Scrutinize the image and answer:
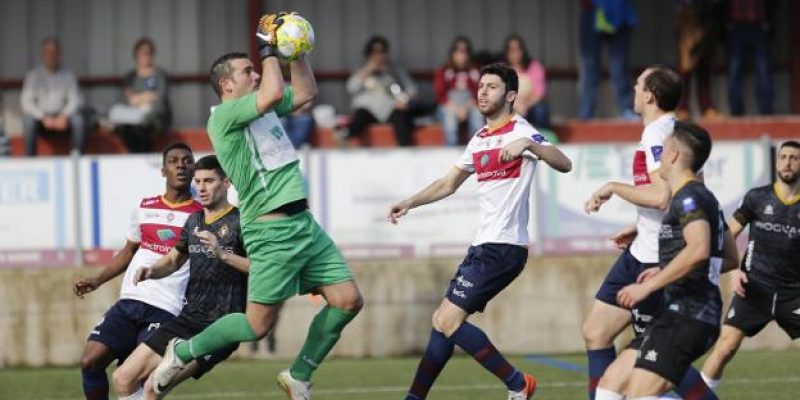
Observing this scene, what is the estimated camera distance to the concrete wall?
15.0 meters

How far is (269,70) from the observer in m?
8.76

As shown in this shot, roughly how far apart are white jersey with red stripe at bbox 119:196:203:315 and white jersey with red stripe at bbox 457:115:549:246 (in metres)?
1.68

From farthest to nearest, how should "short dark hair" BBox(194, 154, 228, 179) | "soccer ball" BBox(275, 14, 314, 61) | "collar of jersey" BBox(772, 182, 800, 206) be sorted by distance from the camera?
"collar of jersey" BBox(772, 182, 800, 206) < "short dark hair" BBox(194, 154, 228, 179) < "soccer ball" BBox(275, 14, 314, 61)

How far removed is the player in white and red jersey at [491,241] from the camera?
32.0 ft

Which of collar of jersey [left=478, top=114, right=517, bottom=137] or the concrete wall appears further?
the concrete wall

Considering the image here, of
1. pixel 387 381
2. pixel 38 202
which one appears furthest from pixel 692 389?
pixel 38 202

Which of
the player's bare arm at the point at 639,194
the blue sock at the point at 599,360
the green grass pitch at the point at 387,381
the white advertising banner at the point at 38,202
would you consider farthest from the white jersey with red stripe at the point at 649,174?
the white advertising banner at the point at 38,202

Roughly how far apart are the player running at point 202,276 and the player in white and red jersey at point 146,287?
0.27m

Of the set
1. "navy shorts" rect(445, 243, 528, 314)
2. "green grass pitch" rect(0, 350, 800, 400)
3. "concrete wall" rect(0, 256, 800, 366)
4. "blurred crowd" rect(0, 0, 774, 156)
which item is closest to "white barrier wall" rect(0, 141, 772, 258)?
"concrete wall" rect(0, 256, 800, 366)

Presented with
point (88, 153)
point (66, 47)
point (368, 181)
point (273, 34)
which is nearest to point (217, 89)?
point (273, 34)

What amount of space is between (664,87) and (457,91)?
8445mm

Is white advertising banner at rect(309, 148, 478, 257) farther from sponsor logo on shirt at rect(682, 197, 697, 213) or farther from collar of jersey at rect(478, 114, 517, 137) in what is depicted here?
sponsor logo on shirt at rect(682, 197, 697, 213)

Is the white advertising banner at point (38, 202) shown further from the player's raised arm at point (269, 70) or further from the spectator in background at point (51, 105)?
the player's raised arm at point (269, 70)

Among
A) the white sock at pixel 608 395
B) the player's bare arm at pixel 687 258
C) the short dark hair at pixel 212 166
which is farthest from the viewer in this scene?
the short dark hair at pixel 212 166
